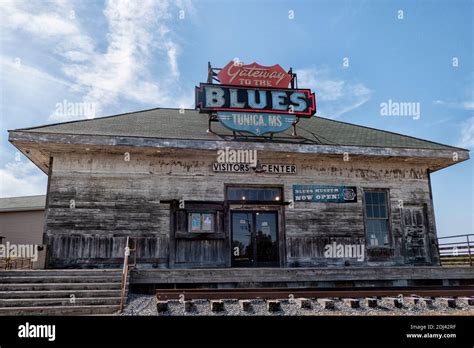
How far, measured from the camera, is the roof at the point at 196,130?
13.6m

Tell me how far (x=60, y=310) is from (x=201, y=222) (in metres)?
5.74

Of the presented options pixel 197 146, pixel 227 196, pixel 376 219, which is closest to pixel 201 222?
pixel 227 196

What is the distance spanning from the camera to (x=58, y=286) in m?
9.62

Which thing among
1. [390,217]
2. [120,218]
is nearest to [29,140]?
[120,218]

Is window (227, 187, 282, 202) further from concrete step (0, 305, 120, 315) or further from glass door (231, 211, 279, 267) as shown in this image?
concrete step (0, 305, 120, 315)

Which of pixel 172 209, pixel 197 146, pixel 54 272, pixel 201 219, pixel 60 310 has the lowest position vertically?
pixel 60 310

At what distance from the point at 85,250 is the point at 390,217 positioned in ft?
35.9

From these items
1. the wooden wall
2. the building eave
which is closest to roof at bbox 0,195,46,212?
the building eave

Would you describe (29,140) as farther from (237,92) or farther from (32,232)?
(32,232)

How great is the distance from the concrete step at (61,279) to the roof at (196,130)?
4709mm

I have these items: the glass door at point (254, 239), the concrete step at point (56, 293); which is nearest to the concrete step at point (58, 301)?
the concrete step at point (56, 293)

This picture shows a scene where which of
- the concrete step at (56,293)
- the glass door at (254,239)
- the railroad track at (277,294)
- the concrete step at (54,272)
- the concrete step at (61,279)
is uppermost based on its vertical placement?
the glass door at (254,239)

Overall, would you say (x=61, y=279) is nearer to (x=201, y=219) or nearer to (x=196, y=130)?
(x=201, y=219)

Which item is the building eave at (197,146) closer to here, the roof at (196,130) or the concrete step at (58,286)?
the roof at (196,130)
